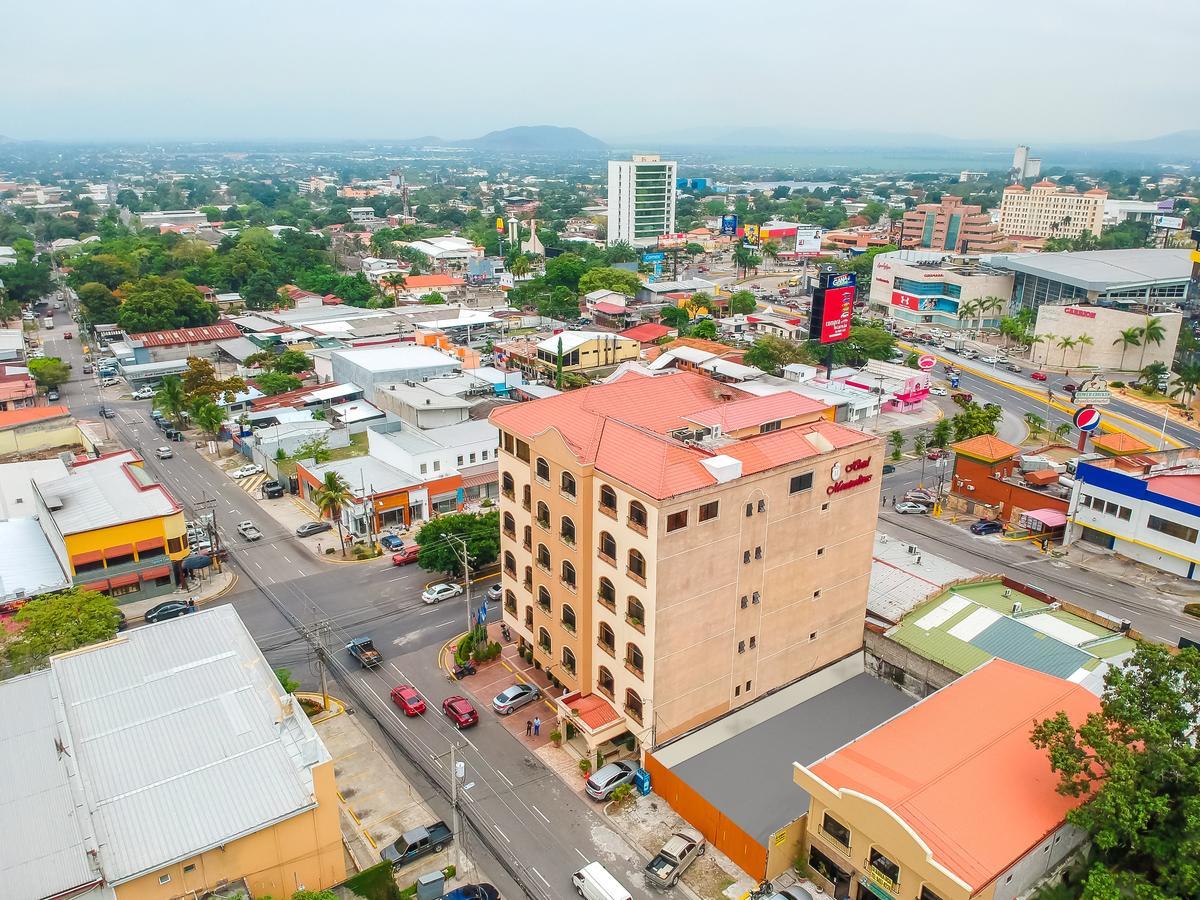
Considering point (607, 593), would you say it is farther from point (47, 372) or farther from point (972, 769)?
point (47, 372)

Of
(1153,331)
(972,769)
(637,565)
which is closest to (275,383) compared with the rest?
(637,565)

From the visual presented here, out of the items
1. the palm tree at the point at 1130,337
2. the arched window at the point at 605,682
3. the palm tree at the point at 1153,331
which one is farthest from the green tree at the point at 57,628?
the palm tree at the point at 1153,331

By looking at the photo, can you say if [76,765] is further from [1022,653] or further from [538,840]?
[1022,653]

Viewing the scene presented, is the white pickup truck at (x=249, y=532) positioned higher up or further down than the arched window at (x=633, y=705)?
further down

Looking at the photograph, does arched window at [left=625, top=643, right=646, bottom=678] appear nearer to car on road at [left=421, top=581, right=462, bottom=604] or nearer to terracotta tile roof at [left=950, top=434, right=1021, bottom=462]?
car on road at [left=421, top=581, right=462, bottom=604]

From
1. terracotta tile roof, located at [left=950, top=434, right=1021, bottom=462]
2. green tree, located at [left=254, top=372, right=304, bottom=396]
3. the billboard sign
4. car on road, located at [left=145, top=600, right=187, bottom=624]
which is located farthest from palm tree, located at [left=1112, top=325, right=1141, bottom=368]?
car on road, located at [left=145, top=600, right=187, bottom=624]

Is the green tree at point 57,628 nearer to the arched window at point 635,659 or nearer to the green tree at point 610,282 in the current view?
the arched window at point 635,659
